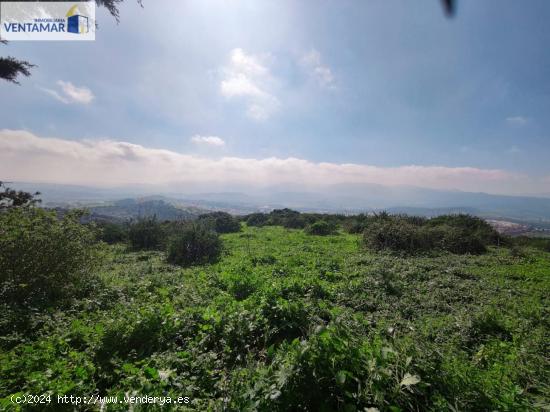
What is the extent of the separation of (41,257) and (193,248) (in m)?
6.26

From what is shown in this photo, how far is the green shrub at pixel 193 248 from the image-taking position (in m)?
11.7

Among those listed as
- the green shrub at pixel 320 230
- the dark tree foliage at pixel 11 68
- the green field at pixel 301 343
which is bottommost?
the green shrub at pixel 320 230

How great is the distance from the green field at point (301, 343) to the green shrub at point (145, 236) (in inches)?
286

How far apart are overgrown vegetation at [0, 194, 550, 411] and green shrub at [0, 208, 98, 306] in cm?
4

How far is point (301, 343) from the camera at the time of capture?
283 cm

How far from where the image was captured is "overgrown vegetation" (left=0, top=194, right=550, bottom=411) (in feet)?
8.29

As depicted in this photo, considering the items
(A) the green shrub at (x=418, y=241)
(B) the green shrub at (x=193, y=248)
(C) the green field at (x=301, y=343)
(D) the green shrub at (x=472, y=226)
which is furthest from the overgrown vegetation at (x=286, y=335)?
(D) the green shrub at (x=472, y=226)

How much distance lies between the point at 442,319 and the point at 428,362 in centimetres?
327

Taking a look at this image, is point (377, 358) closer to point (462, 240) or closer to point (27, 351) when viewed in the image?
point (27, 351)

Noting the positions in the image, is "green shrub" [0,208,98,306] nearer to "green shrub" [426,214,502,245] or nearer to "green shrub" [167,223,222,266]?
"green shrub" [167,223,222,266]

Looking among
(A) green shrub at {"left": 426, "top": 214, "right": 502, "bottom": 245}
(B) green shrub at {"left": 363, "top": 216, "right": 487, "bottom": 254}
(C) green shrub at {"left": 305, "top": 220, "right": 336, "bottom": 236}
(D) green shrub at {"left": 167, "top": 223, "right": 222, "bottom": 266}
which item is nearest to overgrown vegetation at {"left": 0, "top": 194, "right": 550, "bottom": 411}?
(D) green shrub at {"left": 167, "top": 223, "right": 222, "bottom": 266}

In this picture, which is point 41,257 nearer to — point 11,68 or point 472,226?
point 11,68

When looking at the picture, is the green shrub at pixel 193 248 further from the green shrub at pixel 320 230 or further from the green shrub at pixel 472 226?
the green shrub at pixel 472 226

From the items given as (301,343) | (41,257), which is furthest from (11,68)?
(301,343)
